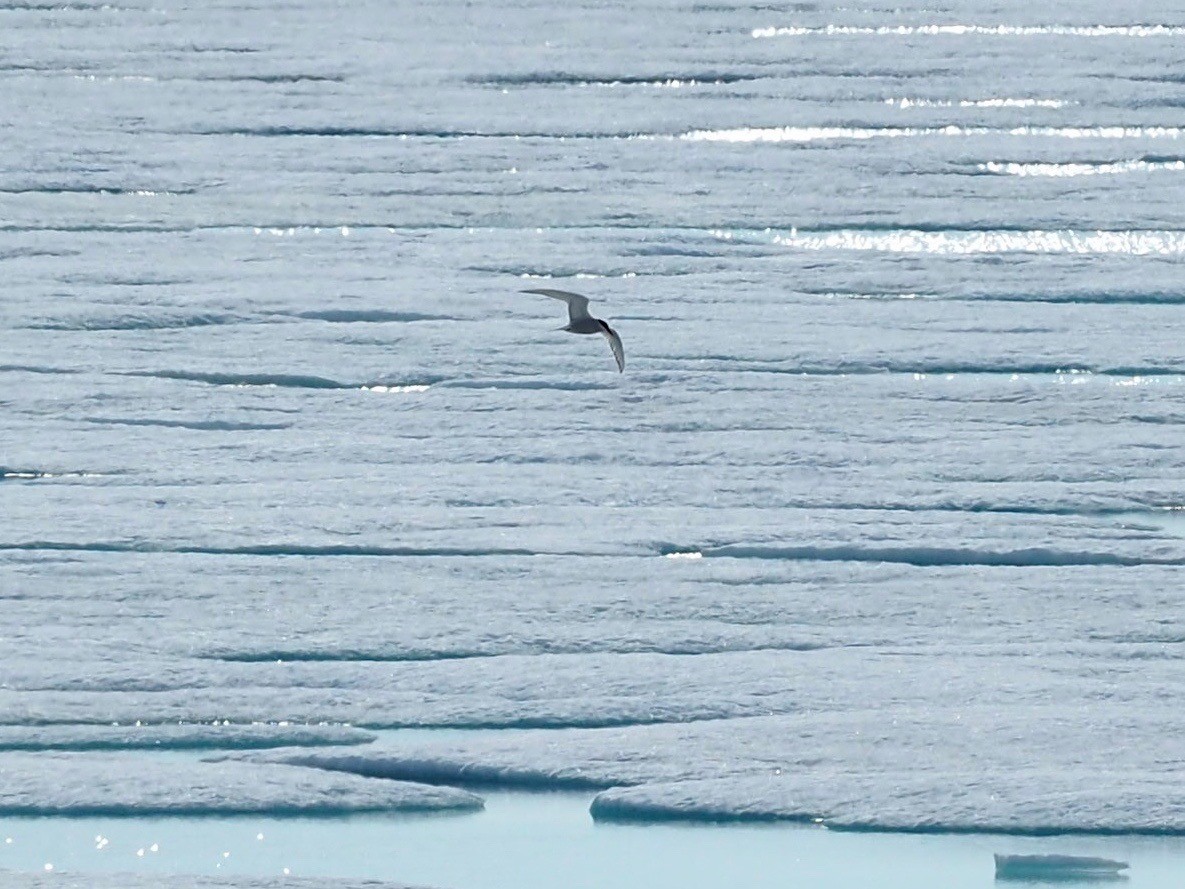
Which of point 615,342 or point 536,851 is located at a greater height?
point 615,342

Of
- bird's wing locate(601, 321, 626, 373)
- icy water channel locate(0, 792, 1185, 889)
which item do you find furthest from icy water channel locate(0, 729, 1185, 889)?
bird's wing locate(601, 321, 626, 373)

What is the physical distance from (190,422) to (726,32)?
7.29ft

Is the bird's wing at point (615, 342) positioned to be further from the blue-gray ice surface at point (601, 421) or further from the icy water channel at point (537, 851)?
the icy water channel at point (537, 851)

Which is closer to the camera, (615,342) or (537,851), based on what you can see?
(537,851)

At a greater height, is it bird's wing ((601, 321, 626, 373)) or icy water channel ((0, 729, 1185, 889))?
bird's wing ((601, 321, 626, 373))

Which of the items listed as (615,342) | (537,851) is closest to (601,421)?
(615,342)

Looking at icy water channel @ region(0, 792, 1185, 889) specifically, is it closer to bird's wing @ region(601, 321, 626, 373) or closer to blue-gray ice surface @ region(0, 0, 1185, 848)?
blue-gray ice surface @ region(0, 0, 1185, 848)

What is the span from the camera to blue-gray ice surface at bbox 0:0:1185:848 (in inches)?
89.2

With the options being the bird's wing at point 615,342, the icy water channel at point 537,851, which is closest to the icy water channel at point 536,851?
the icy water channel at point 537,851

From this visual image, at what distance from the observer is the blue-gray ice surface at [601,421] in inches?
89.2

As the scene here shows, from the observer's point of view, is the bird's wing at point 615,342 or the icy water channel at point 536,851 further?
the bird's wing at point 615,342

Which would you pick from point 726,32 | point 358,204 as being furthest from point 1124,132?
point 358,204

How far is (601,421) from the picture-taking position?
3.03 metres

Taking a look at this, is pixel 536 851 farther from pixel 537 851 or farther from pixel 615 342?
pixel 615 342
